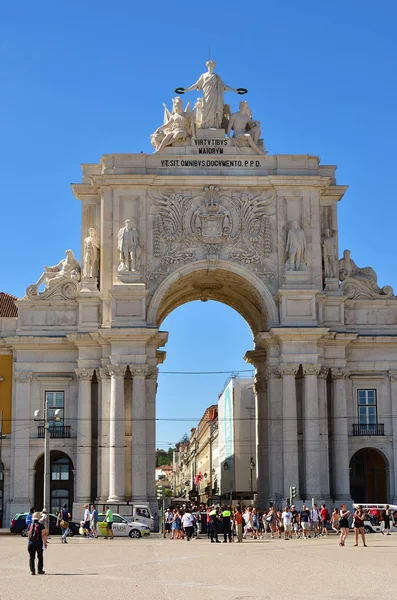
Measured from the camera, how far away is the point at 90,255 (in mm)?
61062

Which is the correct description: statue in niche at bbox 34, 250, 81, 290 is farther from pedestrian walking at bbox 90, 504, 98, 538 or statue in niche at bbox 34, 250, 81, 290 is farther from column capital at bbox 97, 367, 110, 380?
pedestrian walking at bbox 90, 504, 98, 538

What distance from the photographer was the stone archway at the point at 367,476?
6425 centimetres

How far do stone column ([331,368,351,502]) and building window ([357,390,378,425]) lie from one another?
1785mm

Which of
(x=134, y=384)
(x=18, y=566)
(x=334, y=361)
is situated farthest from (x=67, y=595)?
(x=334, y=361)

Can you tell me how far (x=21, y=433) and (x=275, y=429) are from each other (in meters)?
14.2

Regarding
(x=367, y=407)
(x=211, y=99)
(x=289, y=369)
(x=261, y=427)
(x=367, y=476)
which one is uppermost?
(x=211, y=99)

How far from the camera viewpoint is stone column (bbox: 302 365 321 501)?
5794 cm

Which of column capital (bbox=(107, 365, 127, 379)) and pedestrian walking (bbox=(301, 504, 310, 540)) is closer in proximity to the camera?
pedestrian walking (bbox=(301, 504, 310, 540))

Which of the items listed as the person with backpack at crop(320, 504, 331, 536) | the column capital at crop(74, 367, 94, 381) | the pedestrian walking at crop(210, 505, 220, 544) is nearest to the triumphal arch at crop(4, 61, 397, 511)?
the column capital at crop(74, 367, 94, 381)

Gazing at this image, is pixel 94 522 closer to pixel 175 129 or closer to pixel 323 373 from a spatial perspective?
pixel 323 373

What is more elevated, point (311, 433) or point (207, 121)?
point (207, 121)

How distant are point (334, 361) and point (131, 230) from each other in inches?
535

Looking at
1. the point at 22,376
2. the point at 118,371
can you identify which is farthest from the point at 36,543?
the point at 22,376

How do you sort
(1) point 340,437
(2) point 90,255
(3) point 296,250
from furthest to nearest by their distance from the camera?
(2) point 90,255 < (3) point 296,250 < (1) point 340,437
